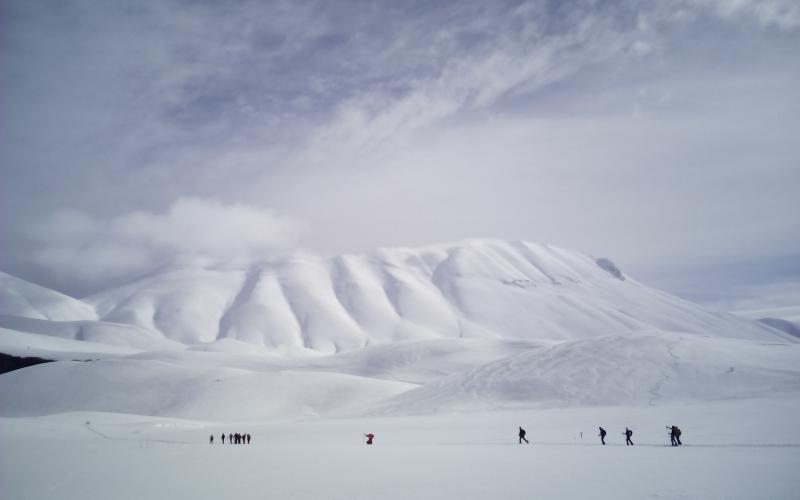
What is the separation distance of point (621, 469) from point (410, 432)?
2255 cm

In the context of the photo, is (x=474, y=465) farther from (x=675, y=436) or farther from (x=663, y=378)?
(x=663, y=378)

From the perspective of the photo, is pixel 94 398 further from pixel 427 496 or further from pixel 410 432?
pixel 427 496

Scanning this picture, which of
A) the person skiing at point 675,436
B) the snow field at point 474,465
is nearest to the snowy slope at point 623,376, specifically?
the snow field at point 474,465

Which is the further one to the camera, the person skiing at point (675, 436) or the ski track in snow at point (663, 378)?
the ski track in snow at point (663, 378)

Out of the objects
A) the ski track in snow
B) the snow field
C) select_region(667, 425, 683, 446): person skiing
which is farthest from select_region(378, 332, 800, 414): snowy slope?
select_region(667, 425, 683, 446): person skiing

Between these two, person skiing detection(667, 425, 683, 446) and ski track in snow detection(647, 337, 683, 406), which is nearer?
person skiing detection(667, 425, 683, 446)

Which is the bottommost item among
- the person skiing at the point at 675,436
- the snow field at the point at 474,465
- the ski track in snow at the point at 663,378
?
the snow field at the point at 474,465

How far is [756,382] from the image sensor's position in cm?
4775

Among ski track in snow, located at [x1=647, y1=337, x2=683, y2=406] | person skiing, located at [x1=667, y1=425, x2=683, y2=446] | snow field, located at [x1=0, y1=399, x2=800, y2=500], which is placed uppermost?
ski track in snow, located at [x1=647, y1=337, x2=683, y2=406]

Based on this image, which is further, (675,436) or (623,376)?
(623,376)

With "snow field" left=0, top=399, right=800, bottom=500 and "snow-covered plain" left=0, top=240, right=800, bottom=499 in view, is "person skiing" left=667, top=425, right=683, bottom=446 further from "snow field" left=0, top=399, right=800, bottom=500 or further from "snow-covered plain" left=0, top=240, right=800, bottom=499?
"snow-covered plain" left=0, top=240, right=800, bottom=499

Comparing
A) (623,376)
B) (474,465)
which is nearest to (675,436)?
(474,465)

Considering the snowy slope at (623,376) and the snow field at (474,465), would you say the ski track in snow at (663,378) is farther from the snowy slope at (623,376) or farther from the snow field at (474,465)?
the snow field at (474,465)

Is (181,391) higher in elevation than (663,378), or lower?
lower
